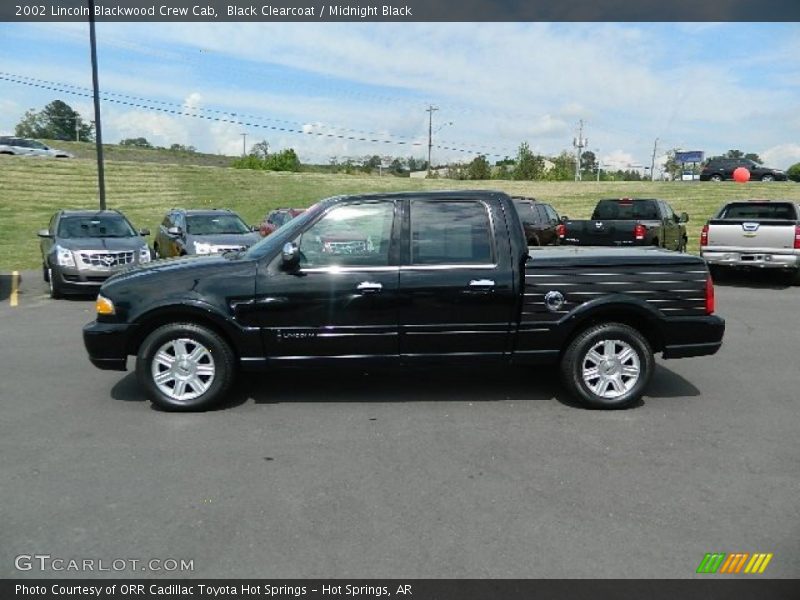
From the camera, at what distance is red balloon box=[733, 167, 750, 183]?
39031mm

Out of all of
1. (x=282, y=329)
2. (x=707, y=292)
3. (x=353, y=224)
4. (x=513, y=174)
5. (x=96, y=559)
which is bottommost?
(x=96, y=559)

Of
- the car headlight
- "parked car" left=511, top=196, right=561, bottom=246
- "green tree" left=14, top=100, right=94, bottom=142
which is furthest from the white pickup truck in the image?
"green tree" left=14, top=100, right=94, bottom=142

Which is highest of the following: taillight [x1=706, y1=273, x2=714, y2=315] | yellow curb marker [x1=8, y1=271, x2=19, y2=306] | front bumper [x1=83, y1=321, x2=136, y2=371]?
taillight [x1=706, y1=273, x2=714, y2=315]

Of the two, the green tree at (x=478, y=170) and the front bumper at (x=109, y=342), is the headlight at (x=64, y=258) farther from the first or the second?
the green tree at (x=478, y=170)

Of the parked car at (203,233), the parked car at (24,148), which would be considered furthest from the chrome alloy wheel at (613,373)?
the parked car at (24,148)

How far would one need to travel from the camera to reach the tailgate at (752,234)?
11844 millimetres

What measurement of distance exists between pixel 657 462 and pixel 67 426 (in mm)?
4381

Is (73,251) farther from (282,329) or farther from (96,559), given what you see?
(96,559)

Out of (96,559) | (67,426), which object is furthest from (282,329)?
(96,559)

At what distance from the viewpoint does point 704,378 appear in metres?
6.14

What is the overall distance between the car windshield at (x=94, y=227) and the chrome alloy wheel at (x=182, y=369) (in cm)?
788
